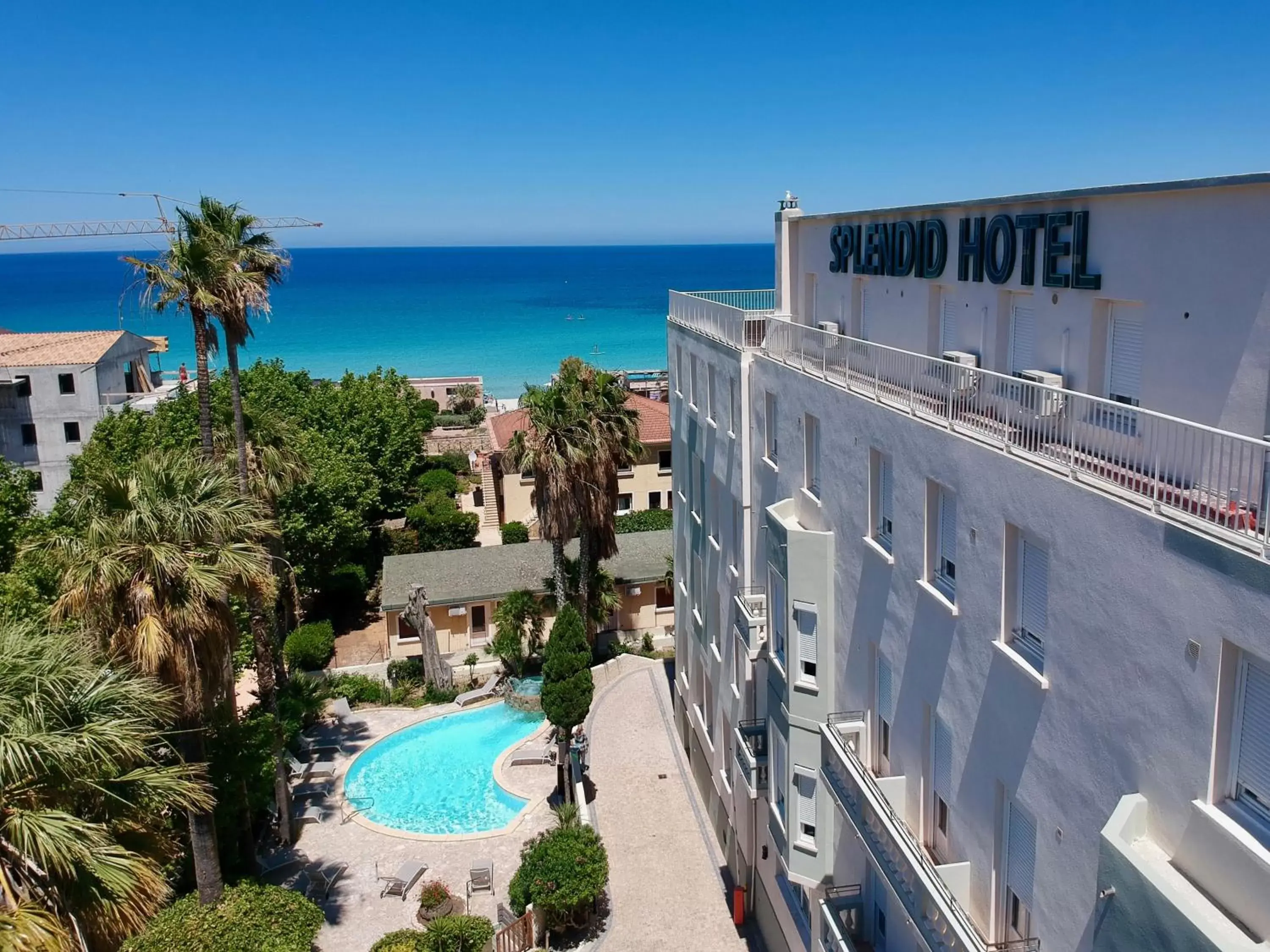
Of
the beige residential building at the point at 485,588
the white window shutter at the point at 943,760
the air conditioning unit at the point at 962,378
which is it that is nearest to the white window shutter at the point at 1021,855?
the white window shutter at the point at 943,760

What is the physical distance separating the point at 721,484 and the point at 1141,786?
16031mm

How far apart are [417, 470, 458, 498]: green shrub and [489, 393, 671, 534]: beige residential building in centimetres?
514

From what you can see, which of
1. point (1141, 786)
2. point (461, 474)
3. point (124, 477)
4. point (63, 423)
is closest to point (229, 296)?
point (124, 477)

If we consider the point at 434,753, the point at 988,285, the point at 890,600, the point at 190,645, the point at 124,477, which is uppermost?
the point at 988,285

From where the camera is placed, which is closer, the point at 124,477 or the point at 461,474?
the point at 124,477

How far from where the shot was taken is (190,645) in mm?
16312

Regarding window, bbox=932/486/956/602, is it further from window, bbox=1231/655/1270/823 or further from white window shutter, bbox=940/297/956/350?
white window shutter, bbox=940/297/956/350

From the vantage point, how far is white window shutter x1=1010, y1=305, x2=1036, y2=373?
14172 mm

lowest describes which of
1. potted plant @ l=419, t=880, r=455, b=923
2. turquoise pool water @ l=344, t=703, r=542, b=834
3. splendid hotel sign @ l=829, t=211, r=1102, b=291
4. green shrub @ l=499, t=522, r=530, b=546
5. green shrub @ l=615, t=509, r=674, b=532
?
turquoise pool water @ l=344, t=703, r=542, b=834

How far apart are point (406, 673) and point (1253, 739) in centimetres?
3315

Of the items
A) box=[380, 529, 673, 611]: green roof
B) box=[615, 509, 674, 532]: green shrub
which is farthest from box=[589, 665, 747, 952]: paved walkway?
box=[615, 509, 674, 532]: green shrub

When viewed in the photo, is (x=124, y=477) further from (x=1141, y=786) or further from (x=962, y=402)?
(x=1141, y=786)

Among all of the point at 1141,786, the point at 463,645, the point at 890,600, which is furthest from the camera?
the point at 463,645

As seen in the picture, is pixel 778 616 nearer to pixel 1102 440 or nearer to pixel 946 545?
pixel 946 545
